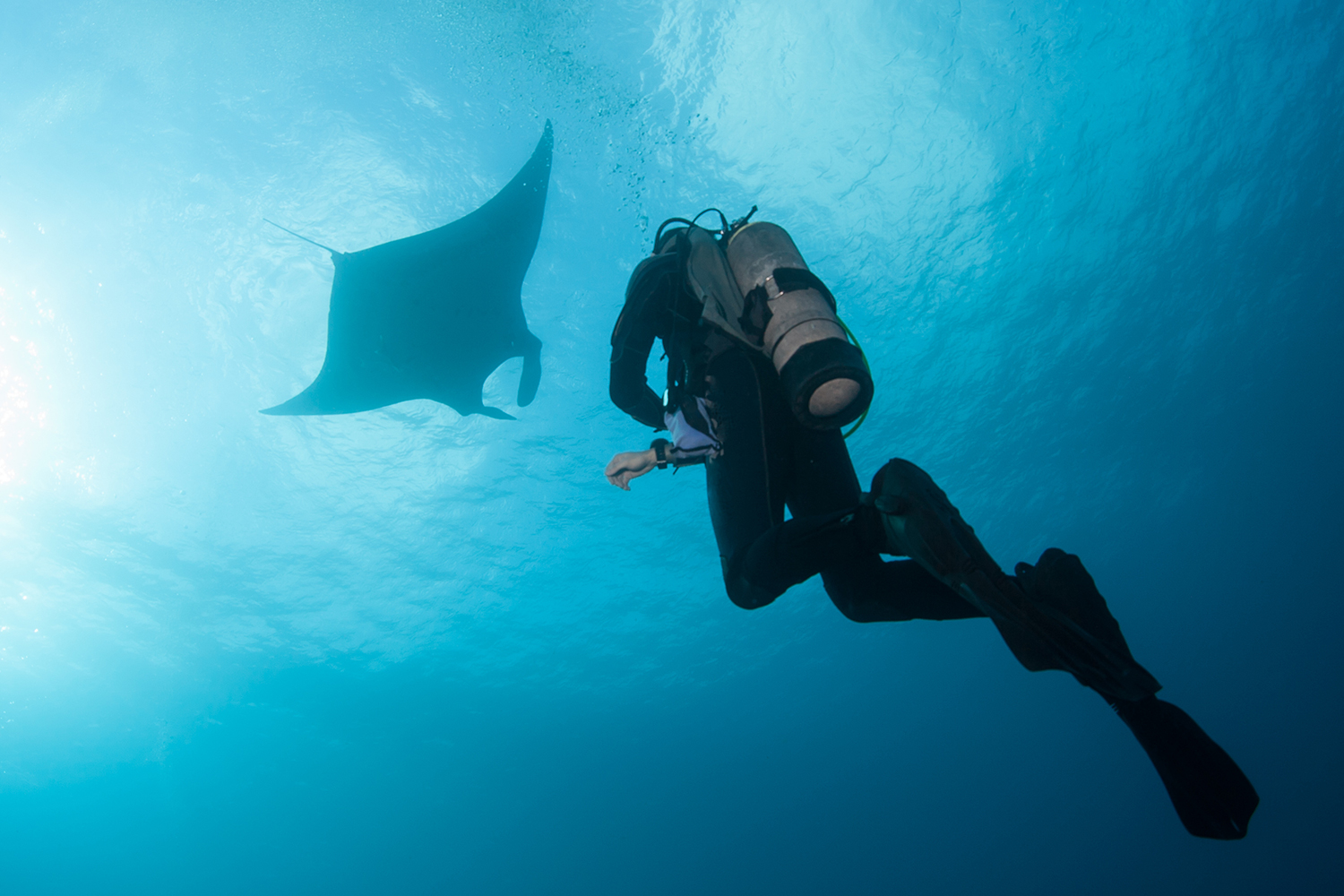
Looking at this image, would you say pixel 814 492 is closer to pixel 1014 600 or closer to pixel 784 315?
pixel 784 315

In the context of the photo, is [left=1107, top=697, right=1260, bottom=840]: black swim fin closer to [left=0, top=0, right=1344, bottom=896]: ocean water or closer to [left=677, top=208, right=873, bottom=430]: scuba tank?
[left=677, top=208, right=873, bottom=430]: scuba tank

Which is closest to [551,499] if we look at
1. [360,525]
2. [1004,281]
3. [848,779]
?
[360,525]

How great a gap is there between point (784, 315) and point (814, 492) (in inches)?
29.5

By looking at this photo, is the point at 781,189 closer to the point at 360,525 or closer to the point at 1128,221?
the point at 1128,221

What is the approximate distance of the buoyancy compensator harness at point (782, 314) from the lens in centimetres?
177

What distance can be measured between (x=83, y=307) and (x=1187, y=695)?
6413 cm

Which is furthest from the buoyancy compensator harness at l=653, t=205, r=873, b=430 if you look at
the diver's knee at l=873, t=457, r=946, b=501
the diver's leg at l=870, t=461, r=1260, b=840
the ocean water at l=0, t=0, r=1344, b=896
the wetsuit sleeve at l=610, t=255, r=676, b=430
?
the ocean water at l=0, t=0, r=1344, b=896

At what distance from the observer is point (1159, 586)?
107ft

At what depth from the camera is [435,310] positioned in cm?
774

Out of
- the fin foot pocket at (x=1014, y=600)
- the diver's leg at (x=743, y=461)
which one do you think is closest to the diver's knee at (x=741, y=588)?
the diver's leg at (x=743, y=461)

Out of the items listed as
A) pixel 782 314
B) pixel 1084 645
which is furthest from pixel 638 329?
pixel 1084 645

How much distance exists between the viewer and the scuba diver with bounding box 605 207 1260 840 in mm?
1347

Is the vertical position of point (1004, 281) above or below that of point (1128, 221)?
below

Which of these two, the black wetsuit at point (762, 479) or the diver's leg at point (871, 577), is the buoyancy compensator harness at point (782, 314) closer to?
the black wetsuit at point (762, 479)
